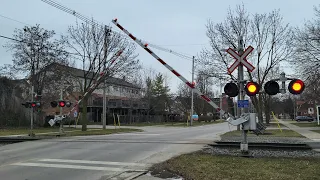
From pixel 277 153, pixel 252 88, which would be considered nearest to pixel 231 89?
pixel 252 88

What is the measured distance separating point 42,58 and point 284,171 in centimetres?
3743

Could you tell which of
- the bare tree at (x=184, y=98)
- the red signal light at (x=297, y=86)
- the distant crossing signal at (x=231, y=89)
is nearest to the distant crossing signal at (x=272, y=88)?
the red signal light at (x=297, y=86)

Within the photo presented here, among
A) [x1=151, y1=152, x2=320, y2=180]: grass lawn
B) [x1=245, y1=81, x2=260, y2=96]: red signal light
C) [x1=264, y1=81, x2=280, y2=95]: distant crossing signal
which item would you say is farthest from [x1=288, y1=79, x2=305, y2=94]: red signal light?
[x1=151, y1=152, x2=320, y2=180]: grass lawn

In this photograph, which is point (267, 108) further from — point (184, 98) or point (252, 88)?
point (252, 88)

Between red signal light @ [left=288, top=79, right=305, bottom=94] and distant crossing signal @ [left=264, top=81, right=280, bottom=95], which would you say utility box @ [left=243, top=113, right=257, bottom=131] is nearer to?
distant crossing signal @ [left=264, top=81, right=280, bottom=95]

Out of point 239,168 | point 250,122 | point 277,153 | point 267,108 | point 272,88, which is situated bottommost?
point 277,153

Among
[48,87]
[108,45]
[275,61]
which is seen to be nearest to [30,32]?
[48,87]

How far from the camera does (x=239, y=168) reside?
869cm

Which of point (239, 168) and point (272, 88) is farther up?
point (272, 88)

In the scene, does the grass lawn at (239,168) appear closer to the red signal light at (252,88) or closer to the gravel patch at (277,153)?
the gravel patch at (277,153)

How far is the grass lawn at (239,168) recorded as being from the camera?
7692 mm

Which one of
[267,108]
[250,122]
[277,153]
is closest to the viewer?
[250,122]

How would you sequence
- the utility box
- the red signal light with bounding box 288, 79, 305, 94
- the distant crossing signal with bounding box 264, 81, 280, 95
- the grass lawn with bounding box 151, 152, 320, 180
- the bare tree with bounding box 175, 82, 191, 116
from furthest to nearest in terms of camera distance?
the bare tree with bounding box 175, 82, 191, 116, the utility box, the distant crossing signal with bounding box 264, 81, 280, 95, the red signal light with bounding box 288, 79, 305, 94, the grass lawn with bounding box 151, 152, 320, 180

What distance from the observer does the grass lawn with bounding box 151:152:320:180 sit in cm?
769
